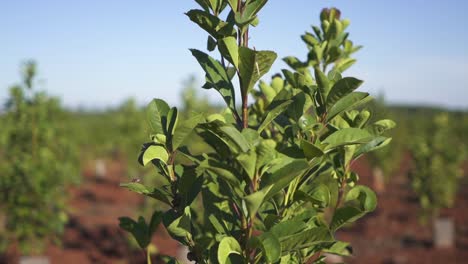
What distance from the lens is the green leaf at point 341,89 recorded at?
154 cm

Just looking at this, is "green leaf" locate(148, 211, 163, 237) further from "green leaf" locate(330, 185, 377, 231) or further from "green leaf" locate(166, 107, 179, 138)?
"green leaf" locate(330, 185, 377, 231)

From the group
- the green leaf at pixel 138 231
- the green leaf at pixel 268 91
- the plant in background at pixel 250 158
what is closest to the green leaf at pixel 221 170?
the plant in background at pixel 250 158

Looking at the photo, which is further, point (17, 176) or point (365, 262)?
point (365, 262)

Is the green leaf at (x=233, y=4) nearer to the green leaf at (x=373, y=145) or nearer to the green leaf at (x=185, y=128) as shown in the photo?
the green leaf at (x=185, y=128)

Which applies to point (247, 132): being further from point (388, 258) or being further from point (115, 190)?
point (115, 190)

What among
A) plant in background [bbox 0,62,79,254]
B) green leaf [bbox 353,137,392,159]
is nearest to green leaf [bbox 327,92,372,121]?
green leaf [bbox 353,137,392,159]

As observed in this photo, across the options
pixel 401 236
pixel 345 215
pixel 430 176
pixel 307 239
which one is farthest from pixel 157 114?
pixel 430 176

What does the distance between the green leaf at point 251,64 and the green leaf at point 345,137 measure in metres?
0.35

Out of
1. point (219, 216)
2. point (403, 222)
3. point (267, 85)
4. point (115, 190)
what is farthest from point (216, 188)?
point (115, 190)

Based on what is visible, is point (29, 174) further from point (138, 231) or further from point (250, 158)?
point (250, 158)

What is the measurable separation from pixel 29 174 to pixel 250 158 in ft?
21.1

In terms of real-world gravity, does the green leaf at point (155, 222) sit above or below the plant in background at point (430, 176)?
above

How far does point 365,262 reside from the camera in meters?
8.99

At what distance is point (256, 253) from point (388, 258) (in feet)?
27.5
